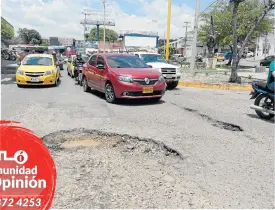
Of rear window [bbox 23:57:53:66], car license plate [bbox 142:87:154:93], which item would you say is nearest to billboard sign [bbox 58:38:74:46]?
rear window [bbox 23:57:53:66]

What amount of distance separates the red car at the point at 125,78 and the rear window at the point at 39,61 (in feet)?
14.5

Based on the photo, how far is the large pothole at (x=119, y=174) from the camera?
3.12 m

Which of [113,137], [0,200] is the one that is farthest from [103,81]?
[0,200]

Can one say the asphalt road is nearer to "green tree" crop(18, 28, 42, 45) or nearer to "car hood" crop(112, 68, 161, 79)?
"car hood" crop(112, 68, 161, 79)

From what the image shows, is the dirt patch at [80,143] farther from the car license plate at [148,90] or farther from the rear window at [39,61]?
the rear window at [39,61]

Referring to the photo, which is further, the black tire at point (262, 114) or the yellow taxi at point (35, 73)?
the yellow taxi at point (35, 73)

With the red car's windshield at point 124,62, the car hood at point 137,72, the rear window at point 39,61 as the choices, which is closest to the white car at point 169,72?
the red car's windshield at point 124,62

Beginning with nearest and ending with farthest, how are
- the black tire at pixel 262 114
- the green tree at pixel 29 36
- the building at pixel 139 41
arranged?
1. the black tire at pixel 262 114
2. the building at pixel 139 41
3. the green tree at pixel 29 36

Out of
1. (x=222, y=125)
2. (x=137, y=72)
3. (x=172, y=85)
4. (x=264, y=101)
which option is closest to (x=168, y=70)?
(x=172, y=85)

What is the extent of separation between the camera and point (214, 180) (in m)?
3.70

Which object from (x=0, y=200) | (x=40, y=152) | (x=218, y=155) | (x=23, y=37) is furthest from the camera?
(x=23, y=37)

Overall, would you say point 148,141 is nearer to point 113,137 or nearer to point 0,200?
point 113,137

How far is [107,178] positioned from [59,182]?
579 mm

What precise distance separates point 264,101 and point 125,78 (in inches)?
152
